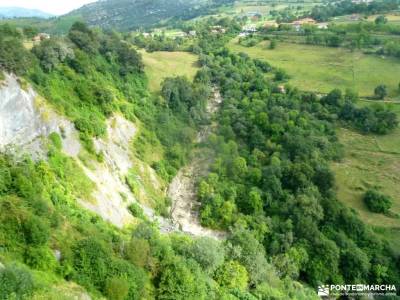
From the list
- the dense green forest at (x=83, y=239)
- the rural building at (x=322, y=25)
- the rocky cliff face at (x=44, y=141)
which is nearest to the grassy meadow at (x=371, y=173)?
the dense green forest at (x=83, y=239)

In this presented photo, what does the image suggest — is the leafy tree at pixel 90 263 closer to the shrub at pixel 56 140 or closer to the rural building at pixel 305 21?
the shrub at pixel 56 140

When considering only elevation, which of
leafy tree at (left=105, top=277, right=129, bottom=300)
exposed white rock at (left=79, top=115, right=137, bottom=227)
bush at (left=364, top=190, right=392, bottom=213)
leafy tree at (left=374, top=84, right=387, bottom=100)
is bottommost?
bush at (left=364, top=190, right=392, bottom=213)

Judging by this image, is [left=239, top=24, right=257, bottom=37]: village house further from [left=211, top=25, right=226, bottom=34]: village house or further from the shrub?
the shrub

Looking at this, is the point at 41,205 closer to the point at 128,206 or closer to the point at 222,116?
the point at 128,206

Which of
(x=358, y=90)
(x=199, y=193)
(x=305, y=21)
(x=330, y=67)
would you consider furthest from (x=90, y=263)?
(x=305, y=21)

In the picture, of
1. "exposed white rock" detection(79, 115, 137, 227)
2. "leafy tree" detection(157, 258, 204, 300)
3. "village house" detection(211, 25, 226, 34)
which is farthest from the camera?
"village house" detection(211, 25, 226, 34)

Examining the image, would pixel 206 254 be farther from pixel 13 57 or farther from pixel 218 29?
pixel 218 29

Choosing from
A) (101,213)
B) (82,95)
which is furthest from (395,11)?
(101,213)

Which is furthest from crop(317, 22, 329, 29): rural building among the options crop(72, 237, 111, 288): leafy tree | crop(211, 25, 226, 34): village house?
crop(72, 237, 111, 288): leafy tree
